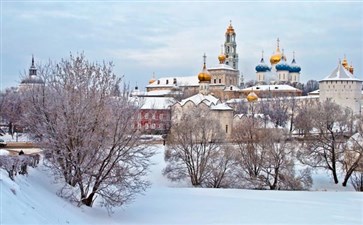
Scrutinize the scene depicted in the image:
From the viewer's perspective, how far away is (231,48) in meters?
94.6

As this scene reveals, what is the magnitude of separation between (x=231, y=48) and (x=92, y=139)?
266 feet

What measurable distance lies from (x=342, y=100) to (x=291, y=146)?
3453 cm

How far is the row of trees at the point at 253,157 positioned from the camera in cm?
2736

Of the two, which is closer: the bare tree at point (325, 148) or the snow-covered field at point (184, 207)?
the snow-covered field at point (184, 207)

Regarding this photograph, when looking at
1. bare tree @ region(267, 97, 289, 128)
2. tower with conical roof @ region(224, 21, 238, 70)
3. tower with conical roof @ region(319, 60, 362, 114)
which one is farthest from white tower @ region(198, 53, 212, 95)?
tower with conical roof @ region(224, 21, 238, 70)

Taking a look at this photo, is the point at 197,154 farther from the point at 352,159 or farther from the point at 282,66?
the point at 282,66

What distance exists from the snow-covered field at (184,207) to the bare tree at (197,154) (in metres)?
4.49

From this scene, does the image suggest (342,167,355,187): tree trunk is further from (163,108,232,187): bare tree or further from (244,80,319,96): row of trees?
(244,80,319,96): row of trees

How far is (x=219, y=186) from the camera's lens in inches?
1071

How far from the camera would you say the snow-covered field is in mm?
11266

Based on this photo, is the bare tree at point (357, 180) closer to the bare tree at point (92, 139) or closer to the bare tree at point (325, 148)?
the bare tree at point (325, 148)

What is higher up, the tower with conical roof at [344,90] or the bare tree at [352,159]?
the tower with conical roof at [344,90]

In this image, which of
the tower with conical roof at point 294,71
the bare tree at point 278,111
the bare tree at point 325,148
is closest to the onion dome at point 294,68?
the tower with conical roof at point 294,71

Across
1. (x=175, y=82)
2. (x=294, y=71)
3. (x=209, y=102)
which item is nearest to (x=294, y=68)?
(x=294, y=71)
